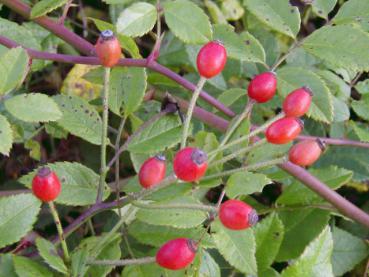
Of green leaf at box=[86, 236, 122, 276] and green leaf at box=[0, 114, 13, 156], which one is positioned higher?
green leaf at box=[0, 114, 13, 156]

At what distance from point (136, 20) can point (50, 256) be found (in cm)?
60

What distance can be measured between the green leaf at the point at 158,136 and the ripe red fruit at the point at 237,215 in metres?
0.43

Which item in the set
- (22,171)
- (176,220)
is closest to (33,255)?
(176,220)

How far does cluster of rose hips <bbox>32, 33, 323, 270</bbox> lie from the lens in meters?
1.17

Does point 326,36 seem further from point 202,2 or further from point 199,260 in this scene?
point 202,2

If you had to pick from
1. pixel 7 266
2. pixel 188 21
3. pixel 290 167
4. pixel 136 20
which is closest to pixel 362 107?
pixel 290 167

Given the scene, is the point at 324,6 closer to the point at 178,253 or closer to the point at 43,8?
the point at 43,8

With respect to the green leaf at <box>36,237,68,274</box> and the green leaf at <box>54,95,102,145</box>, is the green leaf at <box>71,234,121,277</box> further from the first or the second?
the green leaf at <box>54,95,102,145</box>

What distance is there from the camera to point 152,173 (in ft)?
4.15

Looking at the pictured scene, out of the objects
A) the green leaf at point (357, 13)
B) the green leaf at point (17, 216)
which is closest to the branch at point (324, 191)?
the green leaf at point (357, 13)

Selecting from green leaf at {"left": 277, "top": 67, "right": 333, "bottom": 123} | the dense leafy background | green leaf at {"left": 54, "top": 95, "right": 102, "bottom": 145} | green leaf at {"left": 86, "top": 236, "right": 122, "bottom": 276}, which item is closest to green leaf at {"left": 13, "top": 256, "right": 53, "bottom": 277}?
the dense leafy background

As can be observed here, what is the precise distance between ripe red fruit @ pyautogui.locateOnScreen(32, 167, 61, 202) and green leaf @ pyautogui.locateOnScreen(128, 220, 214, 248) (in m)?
0.42

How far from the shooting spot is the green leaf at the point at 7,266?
141 centimetres

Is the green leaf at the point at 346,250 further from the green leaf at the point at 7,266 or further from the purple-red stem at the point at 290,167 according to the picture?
the green leaf at the point at 7,266
